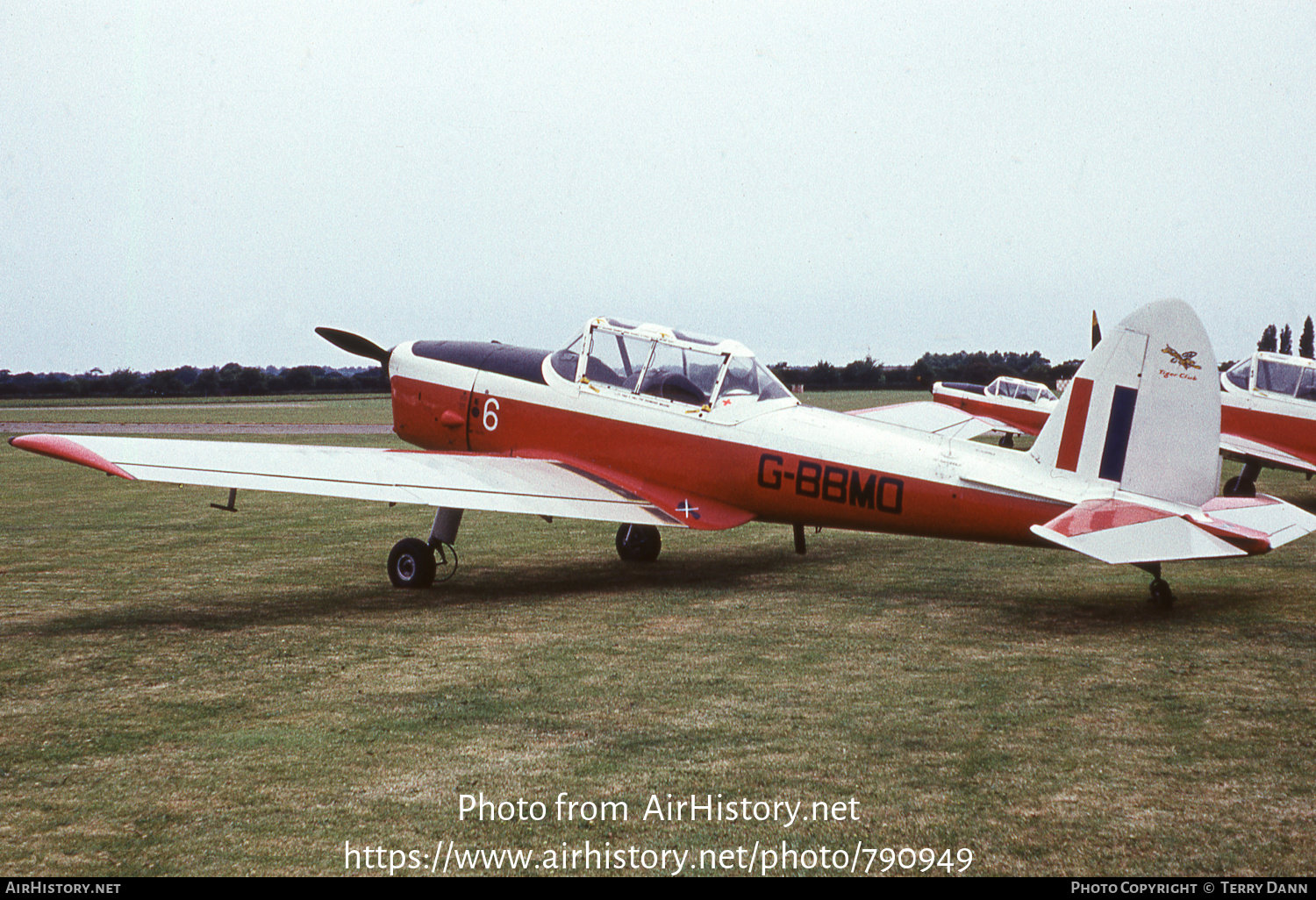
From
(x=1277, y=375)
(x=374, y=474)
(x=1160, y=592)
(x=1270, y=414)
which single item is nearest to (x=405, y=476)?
(x=374, y=474)

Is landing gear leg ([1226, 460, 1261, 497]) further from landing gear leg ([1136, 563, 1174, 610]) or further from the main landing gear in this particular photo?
the main landing gear

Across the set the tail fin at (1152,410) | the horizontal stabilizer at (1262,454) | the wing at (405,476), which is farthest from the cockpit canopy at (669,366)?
the horizontal stabilizer at (1262,454)

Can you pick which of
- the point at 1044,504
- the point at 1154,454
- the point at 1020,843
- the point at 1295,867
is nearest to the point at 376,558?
the point at 1044,504

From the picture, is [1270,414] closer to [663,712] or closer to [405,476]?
[405,476]

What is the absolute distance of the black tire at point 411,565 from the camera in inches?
346

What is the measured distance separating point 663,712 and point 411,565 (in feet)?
13.9

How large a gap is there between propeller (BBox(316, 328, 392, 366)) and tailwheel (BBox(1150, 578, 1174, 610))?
8086 millimetres

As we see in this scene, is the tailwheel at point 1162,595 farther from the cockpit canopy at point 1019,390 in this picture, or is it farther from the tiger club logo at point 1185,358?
the cockpit canopy at point 1019,390

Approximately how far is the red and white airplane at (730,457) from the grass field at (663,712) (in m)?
0.68

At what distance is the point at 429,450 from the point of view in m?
10.9

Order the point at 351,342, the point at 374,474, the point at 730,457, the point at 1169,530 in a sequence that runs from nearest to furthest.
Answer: the point at 1169,530 → the point at 374,474 → the point at 730,457 → the point at 351,342

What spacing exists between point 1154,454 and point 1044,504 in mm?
793

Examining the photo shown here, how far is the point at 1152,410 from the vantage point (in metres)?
7.04
